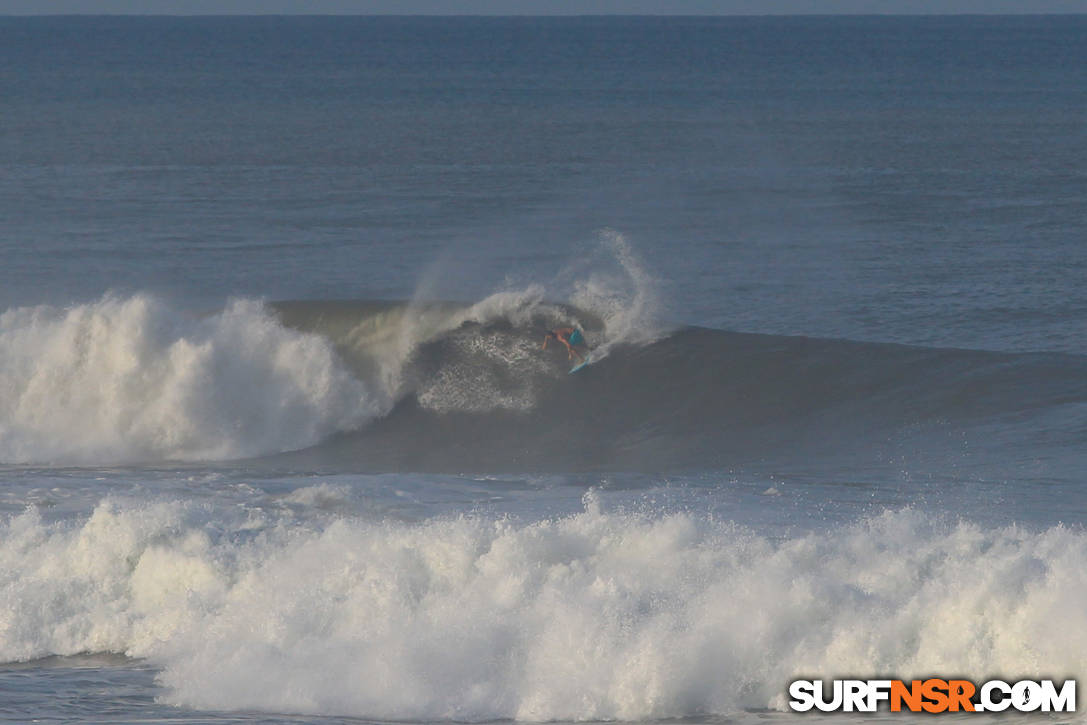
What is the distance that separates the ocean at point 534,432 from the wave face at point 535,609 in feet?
0.10

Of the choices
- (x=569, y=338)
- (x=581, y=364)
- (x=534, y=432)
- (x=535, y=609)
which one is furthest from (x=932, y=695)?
(x=569, y=338)

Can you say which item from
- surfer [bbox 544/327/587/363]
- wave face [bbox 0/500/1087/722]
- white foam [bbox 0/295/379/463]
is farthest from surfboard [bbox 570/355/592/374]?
wave face [bbox 0/500/1087/722]

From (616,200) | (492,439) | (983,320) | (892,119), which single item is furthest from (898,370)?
(892,119)

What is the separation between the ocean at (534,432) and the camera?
9875 millimetres

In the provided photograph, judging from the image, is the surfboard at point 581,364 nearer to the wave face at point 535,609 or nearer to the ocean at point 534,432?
the ocean at point 534,432

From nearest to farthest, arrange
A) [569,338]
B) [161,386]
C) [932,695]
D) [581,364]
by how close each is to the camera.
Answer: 1. [932,695]
2. [161,386]
3. [581,364]
4. [569,338]

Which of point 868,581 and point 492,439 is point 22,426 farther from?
point 868,581

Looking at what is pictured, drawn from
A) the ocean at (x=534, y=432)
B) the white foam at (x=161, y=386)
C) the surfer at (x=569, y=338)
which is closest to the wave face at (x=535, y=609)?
the ocean at (x=534, y=432)

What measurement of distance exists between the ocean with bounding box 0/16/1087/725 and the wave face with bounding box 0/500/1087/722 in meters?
0.03

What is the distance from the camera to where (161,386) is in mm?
21094

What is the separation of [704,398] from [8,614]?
11.1 metres

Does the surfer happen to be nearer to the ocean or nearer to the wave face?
the ocean

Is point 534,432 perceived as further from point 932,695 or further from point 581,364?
point 932,695

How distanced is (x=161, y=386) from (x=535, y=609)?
39.2 ft
